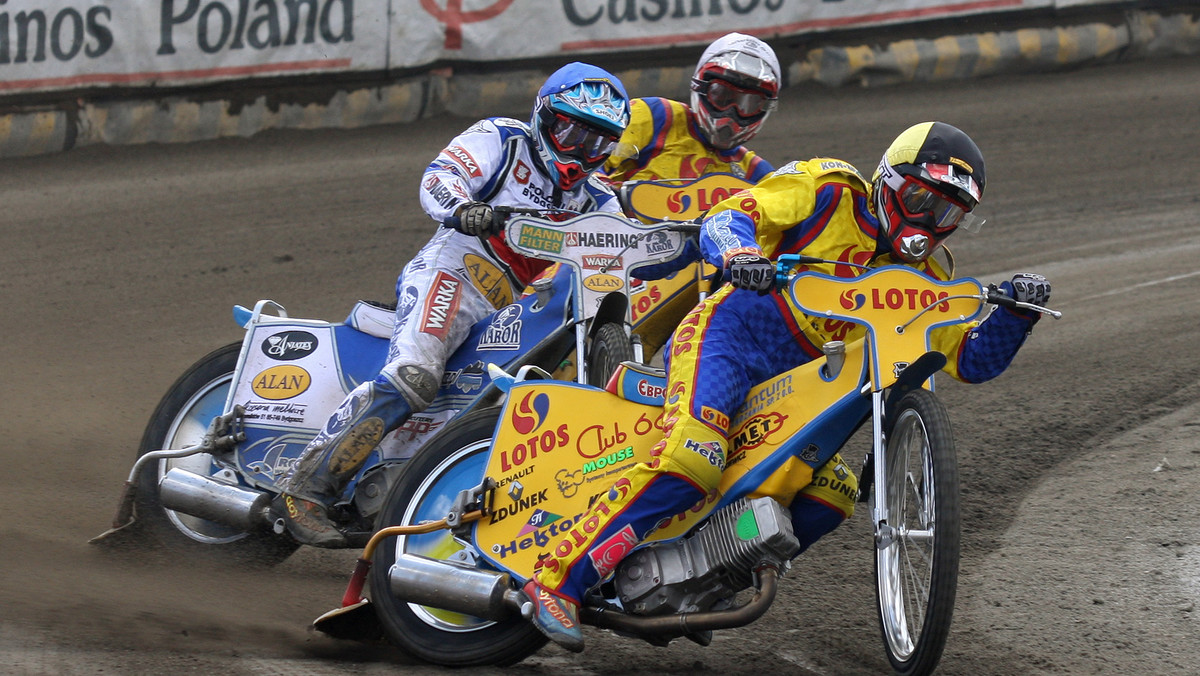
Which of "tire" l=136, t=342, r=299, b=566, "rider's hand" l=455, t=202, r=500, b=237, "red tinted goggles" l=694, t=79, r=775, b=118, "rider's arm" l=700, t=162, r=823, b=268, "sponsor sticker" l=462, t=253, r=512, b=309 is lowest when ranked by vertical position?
"tire" l=136, t=342, r=299, b=566

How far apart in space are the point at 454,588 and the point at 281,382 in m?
1.75

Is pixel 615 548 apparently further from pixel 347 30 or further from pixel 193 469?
pixel 347 30

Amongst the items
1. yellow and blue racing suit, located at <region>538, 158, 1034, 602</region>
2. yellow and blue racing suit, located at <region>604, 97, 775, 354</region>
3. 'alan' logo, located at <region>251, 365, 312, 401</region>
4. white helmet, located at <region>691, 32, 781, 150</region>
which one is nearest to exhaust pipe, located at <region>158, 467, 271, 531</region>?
'alan' logo, located at <region>251, 365, 312, 401</region>

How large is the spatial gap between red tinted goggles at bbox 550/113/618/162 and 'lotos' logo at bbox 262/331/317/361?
1353 millimetres

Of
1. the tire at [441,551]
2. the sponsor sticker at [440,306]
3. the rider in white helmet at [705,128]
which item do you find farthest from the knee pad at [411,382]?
the rider in white helmet at [705,128]

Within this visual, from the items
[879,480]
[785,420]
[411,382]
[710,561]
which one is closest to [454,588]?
[710,561]

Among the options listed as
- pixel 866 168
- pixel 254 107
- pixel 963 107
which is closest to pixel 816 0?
pixel 963 107

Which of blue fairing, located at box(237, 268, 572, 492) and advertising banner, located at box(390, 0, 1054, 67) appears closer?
blue fairing, located at box(237, 268, 572, 492)

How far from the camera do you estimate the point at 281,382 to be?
586 centimetres

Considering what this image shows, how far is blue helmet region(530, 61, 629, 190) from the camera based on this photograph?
214 inches

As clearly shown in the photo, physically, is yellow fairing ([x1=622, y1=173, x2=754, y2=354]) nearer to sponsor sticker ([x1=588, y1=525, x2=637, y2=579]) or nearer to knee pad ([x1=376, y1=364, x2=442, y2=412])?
knee pad ([x1=376, y1=364, x2=442, y2=412])

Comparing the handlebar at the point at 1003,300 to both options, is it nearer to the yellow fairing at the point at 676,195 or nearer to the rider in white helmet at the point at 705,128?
the rider in white helmet at the point at 705,128

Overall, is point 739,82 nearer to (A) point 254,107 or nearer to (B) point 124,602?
(B) point 124,602

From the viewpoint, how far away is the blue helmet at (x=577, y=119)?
543 cm
